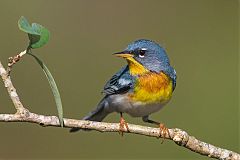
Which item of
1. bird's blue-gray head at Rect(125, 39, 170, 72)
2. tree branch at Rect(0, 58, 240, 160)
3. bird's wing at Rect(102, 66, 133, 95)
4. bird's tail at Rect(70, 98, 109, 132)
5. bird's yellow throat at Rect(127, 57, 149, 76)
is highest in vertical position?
bird's blue-gray head at Rect(125, 39, 170, 72)

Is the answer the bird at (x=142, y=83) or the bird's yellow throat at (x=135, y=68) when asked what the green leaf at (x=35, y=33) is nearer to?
the bird at (x=142, y=83)

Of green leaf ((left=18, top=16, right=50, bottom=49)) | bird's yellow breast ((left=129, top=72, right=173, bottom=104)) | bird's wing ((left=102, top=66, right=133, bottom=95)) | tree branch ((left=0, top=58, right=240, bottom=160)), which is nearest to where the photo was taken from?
green leaf ((left=18, top=16, right=50, bottom=49))

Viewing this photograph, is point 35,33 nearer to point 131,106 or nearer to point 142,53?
point 131,106

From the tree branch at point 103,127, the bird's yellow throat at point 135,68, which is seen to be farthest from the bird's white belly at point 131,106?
the tree branch at point 103,127

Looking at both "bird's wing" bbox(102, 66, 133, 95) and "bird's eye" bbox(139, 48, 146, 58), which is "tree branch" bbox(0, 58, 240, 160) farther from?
"bird's eye" bbox(139, 48, 146, 58)

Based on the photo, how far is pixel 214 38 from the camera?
33.7ft

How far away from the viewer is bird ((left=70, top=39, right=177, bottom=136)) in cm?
420

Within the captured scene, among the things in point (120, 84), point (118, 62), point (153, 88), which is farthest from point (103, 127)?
point (118, 62)

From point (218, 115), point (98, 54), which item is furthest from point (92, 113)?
point (98, 54)

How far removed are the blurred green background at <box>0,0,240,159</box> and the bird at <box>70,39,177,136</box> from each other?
1.60 meters

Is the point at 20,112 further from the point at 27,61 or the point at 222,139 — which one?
the point at 27,61

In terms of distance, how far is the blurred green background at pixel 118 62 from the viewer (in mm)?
6895

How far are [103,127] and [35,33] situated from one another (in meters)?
0.65

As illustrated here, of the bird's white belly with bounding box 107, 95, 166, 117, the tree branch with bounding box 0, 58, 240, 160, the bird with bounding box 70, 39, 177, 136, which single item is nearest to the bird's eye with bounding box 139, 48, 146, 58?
the bird with bounding box 70, 39, 177, 136
